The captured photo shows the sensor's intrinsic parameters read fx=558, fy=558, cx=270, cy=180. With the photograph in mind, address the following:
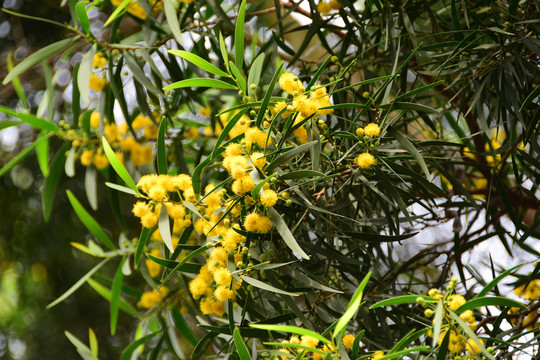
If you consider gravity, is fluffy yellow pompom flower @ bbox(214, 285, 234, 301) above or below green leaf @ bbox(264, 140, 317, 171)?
below

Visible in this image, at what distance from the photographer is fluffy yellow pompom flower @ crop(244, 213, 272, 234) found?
0.71 metres

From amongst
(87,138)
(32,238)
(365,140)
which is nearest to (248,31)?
(87,138)

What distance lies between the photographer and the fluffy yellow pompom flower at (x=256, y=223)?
0.71 metres

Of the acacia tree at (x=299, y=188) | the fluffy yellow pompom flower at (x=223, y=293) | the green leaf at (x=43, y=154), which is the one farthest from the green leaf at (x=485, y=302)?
the green leaf at (x=43, y=154)

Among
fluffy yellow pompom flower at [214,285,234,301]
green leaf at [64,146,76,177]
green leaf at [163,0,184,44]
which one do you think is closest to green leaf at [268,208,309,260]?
fluffy yellow pompom flower at [214,285,234,301]

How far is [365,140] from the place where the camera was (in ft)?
2.48

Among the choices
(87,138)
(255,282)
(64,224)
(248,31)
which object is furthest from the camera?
(64,224)

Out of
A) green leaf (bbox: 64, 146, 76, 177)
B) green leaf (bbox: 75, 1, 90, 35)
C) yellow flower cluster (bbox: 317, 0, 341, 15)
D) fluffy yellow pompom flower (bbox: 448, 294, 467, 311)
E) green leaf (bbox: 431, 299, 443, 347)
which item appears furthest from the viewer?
yellow flower cluster (bbox: 317, 0, 341, 15)

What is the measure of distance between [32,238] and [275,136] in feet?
5.11

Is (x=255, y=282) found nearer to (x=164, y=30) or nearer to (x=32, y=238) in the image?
(x=164, y=30)

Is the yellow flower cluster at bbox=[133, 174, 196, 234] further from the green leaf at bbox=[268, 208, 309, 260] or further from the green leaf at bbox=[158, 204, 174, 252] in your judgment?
the green leaf at bbox=[268, 208, 309, 260]

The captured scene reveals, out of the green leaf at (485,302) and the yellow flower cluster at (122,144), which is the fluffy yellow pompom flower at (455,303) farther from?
the yellow flower cluster at (122,144)

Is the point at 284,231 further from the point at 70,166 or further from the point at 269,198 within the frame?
the point at 70,166

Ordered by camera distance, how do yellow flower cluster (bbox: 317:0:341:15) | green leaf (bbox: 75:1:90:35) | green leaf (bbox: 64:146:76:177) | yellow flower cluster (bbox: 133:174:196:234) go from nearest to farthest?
yellow flower cluster (bbox: 133:174:196:234), green leaf (bbox: 75:1:90:35), green leaf (bbox: 64:146:76:177), yellow flower cluster (bbox: 317:0:341:15)
